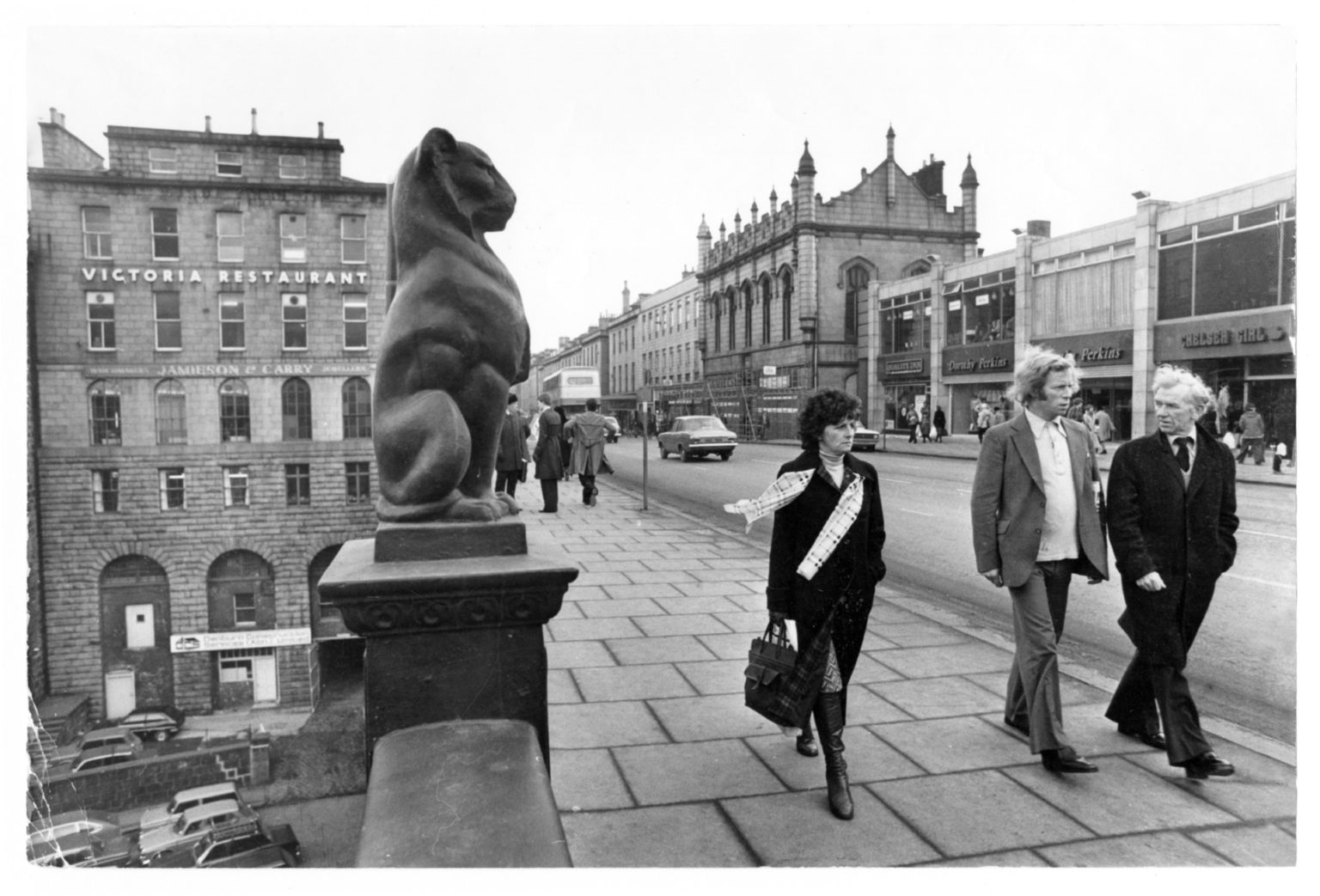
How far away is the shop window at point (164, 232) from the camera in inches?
850

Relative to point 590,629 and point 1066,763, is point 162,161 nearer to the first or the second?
point 590,629

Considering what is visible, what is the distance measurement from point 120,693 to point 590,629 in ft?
99.5

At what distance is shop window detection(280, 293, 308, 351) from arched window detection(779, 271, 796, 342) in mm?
26119

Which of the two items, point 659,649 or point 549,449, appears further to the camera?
point 549,449

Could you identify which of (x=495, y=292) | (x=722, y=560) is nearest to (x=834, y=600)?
(x=495, y=292)

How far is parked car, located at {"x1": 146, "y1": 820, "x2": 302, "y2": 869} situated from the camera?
292 centimetres

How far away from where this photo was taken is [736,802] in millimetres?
2902

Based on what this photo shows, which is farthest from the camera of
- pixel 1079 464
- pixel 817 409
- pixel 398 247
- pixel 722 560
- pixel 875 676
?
pixel 722 560

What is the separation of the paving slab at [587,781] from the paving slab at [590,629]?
180 centimetres

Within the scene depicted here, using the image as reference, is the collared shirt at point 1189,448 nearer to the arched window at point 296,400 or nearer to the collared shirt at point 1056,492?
the collared shirt at point 1056,492

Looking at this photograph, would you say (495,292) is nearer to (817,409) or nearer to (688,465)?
(817,409)

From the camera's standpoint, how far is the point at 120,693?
2853 cm

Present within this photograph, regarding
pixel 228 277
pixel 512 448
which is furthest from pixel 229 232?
pixel 512 448
